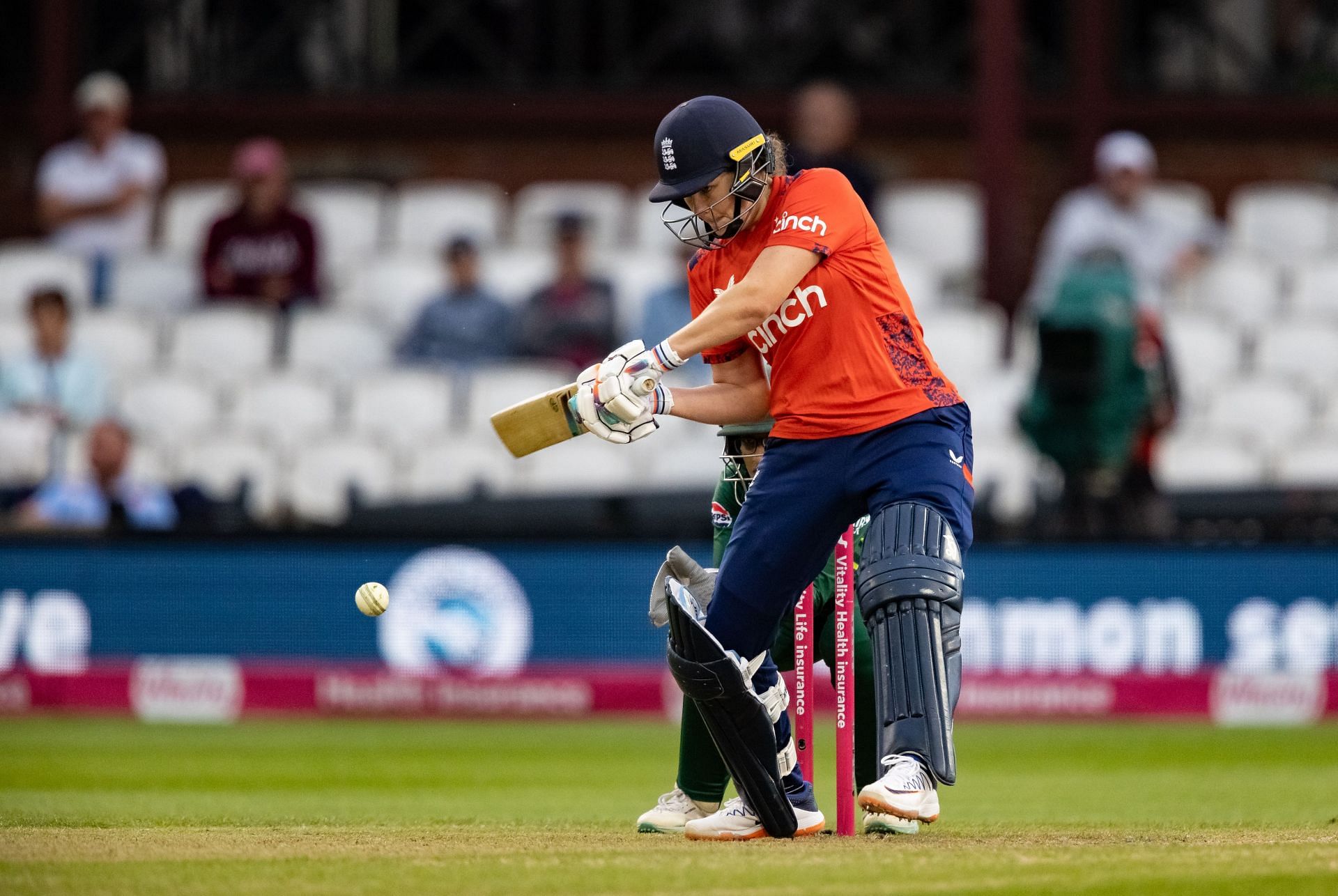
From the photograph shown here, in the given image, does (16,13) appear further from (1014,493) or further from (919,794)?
(919,794)

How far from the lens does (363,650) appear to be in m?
10.7

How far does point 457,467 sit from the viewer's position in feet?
37.3

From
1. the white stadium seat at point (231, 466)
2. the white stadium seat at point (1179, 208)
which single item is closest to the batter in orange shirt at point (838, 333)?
the white stadium seat at point (231, 466)

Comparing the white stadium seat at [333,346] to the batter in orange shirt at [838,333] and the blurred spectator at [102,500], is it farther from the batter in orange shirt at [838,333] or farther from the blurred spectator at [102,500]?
Answer: the batter in orange shirt at [838,333]

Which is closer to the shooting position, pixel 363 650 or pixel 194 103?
pixel 363 650

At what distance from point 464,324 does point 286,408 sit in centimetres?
114

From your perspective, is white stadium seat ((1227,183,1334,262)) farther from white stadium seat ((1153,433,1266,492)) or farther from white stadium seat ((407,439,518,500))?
white stadium seat ((407,439,518,500))

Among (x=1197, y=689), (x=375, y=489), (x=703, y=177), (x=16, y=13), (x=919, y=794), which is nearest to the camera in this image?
(x=919, y=794)

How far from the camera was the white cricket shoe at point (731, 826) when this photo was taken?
5.38 m

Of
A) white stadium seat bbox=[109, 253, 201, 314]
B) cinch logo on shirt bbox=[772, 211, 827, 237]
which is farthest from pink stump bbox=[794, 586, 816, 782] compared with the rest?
white stadium seat bbox=[109, 253, 201, 314]

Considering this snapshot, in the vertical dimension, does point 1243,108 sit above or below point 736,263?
above

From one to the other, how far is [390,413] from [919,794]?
740cm

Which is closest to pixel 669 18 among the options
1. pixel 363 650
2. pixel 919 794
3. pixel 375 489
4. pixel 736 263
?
pixel 375 489

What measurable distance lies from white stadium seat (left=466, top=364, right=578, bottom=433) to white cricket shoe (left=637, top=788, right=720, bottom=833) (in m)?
5.86
